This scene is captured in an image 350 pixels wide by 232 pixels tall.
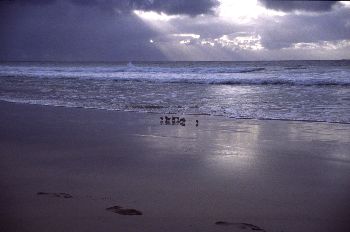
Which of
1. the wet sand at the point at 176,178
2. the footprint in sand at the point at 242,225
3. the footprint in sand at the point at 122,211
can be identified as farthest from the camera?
the footprint in sand at the point at 122,211

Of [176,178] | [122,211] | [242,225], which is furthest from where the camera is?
[176,178]

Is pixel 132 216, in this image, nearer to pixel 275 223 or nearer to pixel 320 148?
pixel 275 223

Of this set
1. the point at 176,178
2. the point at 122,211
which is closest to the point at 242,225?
the point at 122,211

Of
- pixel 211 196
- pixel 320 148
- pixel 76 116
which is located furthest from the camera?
pixel 76 116

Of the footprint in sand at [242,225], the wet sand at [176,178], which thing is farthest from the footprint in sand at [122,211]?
the footprint in sand at [242,225]

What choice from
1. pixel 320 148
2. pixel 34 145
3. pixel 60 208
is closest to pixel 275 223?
pixel 60 208

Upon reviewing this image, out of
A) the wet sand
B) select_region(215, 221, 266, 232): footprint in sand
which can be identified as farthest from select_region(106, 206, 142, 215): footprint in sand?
select_region(215, 221, 266, 232): footprint in sand

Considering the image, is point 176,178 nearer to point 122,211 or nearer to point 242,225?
point 122,211

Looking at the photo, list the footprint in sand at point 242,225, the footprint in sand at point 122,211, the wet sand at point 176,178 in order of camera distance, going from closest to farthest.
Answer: the footprint in sand at point 242,225 < the wet sand at point 176,178 < the footprint in sand at point 122,211

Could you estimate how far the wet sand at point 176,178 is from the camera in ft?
11.4

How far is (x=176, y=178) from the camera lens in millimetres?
4777

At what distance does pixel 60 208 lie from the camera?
12.2ft

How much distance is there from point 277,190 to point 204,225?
4.29ft

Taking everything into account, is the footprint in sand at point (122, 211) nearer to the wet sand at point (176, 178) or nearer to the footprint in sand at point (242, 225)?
the wet sand at point (176, 178)
